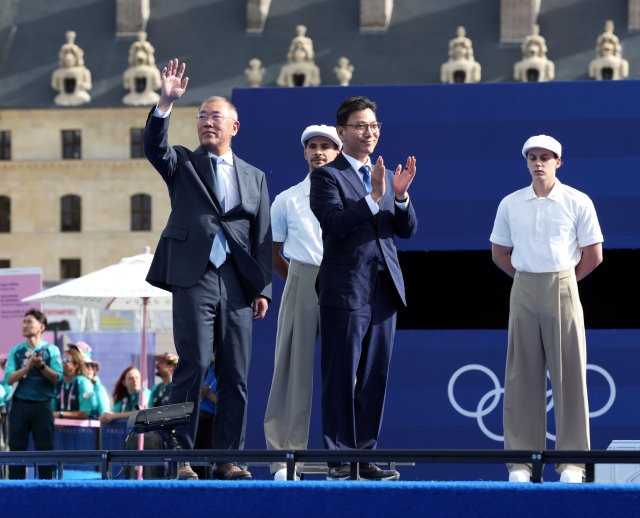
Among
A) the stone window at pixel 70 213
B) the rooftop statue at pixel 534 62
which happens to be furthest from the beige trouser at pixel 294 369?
the stone window at pixel 70 213

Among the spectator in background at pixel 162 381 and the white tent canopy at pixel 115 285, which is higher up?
the white tent canopy at pixel 115 285

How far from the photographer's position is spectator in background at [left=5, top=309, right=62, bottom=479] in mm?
8734

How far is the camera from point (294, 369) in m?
4.93

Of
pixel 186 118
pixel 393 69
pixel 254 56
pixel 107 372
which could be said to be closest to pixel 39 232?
pixel 186 118

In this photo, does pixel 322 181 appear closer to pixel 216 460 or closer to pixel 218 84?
pixel 216 460

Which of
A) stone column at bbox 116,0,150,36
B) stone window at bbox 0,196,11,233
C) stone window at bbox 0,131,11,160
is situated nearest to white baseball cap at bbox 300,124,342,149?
stone column at bbox 116,0,150,36

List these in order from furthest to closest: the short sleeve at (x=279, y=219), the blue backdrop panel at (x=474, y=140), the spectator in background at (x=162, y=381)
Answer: the spectator in background at (x=162, y=381) → the blue backdrop panel at (x=474, y=140) → the short sleeve at (x=279, y=219)

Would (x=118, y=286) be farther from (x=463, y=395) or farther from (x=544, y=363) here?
(x=544, y=363)

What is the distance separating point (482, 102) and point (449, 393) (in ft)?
5.89

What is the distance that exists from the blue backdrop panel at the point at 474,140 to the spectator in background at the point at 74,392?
4747mm

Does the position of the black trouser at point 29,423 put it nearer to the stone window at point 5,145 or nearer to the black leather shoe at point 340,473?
the black leather shoe at point 340,473

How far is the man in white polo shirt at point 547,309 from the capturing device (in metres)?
4.49

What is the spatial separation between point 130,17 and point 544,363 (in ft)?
169

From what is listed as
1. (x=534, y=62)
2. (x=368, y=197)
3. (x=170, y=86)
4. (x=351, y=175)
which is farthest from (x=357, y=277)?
(x=534, y=62)
